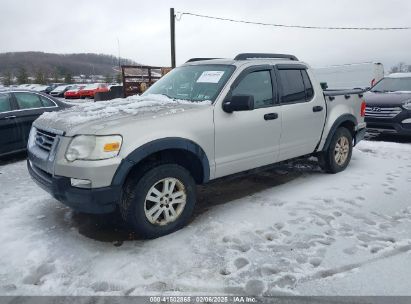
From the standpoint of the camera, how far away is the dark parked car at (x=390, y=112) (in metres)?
8.09

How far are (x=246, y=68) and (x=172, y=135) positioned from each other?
1.38 m

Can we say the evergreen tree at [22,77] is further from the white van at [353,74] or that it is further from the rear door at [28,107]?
the rear door at [28,107]

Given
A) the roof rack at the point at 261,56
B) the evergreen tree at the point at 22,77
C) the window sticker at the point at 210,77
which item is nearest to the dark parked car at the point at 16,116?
the window sticker at the point at 210,77

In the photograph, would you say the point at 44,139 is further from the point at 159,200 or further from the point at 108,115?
the point at 159,200

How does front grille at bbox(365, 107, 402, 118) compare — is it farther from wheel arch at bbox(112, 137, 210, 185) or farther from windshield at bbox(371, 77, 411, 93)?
wheel arch at bbox(112, 137, 210, 185)

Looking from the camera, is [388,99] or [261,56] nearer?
[261,56]

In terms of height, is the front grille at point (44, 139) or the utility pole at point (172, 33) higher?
the utility pole at point (172, 33)

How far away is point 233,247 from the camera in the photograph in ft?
11.1

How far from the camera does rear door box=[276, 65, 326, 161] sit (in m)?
4.70

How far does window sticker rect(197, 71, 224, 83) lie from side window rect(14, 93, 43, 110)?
4.44 metres

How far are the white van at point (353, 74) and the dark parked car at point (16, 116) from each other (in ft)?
41.9

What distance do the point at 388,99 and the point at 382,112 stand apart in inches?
15.3

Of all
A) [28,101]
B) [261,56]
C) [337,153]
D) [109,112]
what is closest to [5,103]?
[28,101]

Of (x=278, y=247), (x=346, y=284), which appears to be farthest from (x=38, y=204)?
(x=346, y=284)
